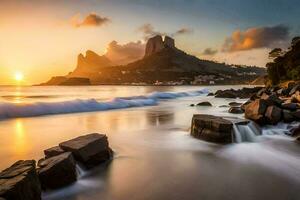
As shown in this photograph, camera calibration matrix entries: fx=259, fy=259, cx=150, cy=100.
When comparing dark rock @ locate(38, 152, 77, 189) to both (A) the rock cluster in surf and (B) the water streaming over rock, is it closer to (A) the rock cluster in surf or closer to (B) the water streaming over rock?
(A) the rock cluster in surf

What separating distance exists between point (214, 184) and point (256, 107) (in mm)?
7726

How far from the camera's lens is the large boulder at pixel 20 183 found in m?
3.83

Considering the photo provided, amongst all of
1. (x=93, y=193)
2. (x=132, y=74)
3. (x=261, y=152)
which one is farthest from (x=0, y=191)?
(x=132, y=74)

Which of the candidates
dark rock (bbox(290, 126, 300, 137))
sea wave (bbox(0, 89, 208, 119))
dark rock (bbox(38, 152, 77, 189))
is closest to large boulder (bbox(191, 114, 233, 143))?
dark rock (bbox(290, 126, 300, 137))

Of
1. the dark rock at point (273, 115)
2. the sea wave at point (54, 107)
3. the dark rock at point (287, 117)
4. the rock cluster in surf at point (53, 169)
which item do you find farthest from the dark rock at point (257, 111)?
the sea wave at point (54, 107)

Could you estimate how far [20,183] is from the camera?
4051mm

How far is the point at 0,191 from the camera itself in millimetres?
3742

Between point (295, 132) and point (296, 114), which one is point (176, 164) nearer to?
point (295, 132)

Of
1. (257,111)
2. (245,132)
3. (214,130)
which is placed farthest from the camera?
(257,111)

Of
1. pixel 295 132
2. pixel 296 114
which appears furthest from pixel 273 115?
pixel 295 132

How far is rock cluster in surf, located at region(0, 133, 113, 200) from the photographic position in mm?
4059

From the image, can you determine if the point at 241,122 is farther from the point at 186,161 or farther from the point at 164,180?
the point at 164,180

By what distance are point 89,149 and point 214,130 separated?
4886 mm

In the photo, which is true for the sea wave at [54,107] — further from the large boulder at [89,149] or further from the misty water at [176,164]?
the large boulder at [89,149]
